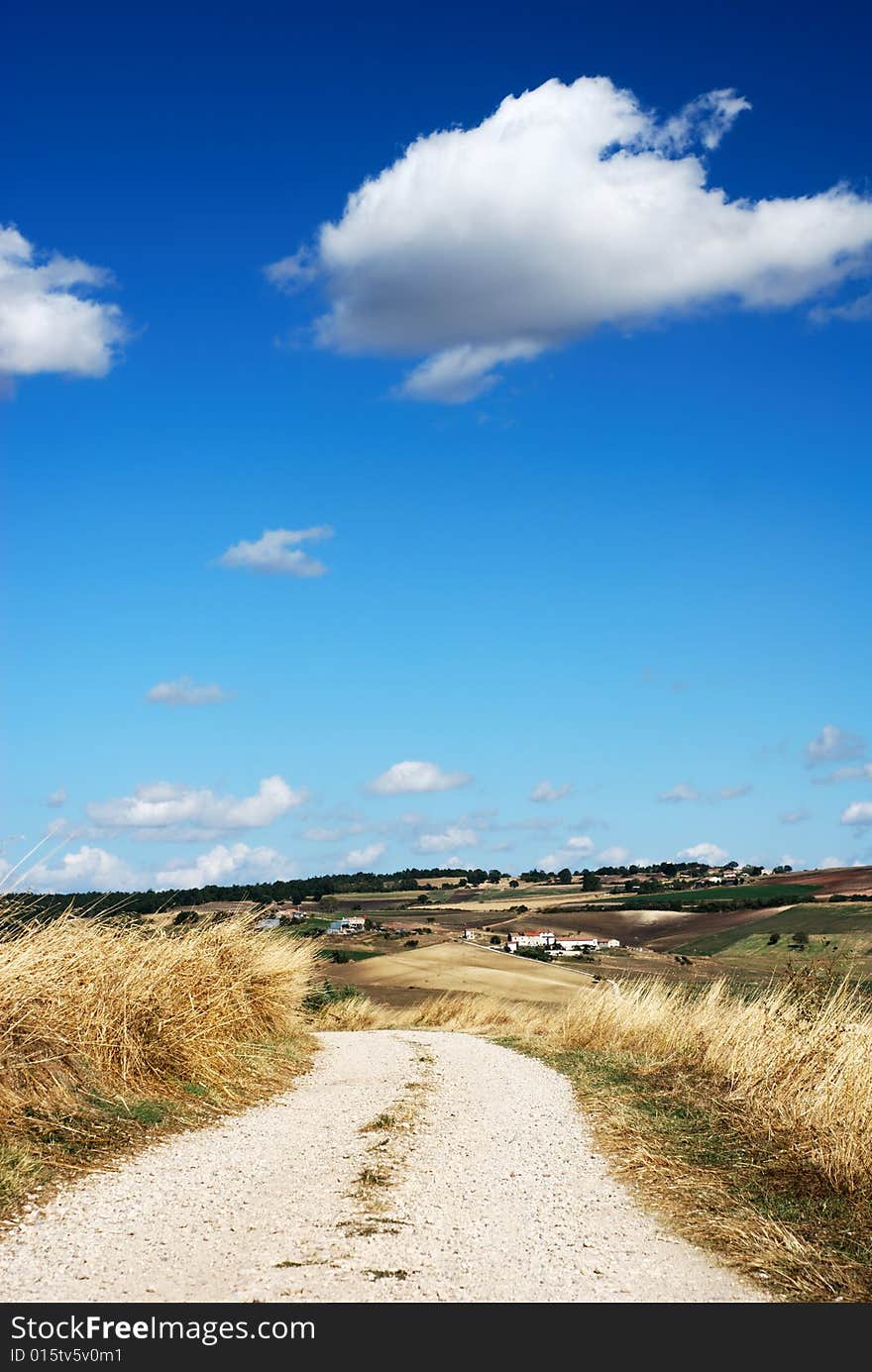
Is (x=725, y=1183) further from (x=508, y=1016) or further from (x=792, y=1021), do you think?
(x=508, y=1016)

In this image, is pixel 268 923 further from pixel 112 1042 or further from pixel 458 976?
pixel 458 976

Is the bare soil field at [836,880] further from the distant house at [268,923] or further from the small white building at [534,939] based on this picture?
the distant house at [268,923]

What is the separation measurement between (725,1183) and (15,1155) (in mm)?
5384

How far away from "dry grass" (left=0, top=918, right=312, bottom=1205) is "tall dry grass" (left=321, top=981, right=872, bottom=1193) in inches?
224

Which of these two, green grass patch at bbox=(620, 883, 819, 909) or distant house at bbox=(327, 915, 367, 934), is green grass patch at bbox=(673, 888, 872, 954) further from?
distant house at bbox=(327, 915, 367, 934)

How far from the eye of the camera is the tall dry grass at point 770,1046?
9172mm

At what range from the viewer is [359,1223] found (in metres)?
6.81

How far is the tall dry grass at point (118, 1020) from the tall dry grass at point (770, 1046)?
230 inches

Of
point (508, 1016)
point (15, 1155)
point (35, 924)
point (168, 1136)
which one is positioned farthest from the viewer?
point (508, 1016)

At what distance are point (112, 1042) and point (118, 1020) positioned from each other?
43 centimetres

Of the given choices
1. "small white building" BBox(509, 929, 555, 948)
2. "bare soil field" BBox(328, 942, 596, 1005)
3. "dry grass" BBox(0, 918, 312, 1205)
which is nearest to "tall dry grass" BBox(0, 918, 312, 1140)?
"dry grass" BBox(0, 918, 312, 1205)

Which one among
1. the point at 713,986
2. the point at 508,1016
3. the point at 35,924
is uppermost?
the point at 35,924
